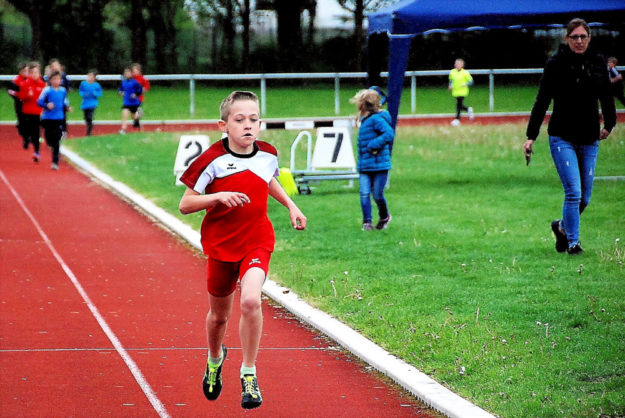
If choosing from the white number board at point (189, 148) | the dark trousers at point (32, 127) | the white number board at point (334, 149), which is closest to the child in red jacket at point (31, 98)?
the dark trousers at point (32, 127)

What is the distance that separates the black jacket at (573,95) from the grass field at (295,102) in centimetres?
2397

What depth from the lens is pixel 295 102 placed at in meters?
38.9

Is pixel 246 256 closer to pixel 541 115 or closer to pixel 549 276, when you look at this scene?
pixel 549 276

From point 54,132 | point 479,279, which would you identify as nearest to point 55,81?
point 54,132

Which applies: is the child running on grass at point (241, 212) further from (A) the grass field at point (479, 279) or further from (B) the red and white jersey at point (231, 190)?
(A) the grass field at point (479, 279)

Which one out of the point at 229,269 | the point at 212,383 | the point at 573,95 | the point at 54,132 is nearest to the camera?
the point at 229,269

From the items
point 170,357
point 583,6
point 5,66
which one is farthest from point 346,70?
point 170,357

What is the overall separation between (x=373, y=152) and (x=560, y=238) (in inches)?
104

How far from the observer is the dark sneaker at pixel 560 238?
34.7 feet

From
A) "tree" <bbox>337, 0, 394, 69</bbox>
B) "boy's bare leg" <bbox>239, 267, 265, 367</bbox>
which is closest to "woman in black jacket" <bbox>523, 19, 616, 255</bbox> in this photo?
"boy's bare leg" <bbox>239, 267, 265, 367</bbox>

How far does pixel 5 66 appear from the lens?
48.4 meters

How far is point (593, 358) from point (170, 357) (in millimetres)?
2642

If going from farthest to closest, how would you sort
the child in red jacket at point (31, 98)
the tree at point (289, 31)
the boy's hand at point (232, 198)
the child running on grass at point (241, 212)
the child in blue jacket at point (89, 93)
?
the tree at point (289, 31) → the child in blue jacket at point (89, 93) → the child in red jacket at point (31, 98) → the child running on grass at point (241, 212) → the boy's hand at point (232, 198)

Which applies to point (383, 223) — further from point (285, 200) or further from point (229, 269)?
point (229, 269)
